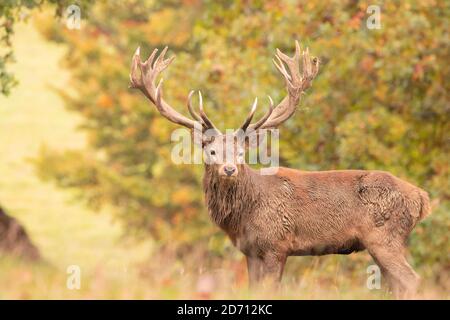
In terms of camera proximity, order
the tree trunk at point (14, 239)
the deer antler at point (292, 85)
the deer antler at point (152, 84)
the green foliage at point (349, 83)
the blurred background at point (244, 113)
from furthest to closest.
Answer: the green foliage at point (349, 83) → the tree trunk at point (14, 239) → the deer antler at point (292, 85) → the deer antler at point (152, 84) → the blurred background at point (244, 113)

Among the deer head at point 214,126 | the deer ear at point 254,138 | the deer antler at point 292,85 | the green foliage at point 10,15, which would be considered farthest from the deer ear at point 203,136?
the green foliage at point 10,15

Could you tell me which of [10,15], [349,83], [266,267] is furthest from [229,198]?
[349,83]

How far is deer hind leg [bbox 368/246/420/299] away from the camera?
29.3 ft

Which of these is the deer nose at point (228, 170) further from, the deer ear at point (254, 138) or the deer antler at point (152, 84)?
the deer antler at point (152, 84)

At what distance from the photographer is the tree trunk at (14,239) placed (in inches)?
564

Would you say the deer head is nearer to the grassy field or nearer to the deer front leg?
the deer front leg

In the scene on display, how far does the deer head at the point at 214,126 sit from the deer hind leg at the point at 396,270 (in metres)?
1.53

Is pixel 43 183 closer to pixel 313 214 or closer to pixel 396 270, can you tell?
pixel 313 214

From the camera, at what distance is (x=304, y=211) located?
30.8 feet

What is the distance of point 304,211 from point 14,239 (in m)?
6.53

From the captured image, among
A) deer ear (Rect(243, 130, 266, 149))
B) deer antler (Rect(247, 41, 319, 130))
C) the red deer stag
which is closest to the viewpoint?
the red deer stag

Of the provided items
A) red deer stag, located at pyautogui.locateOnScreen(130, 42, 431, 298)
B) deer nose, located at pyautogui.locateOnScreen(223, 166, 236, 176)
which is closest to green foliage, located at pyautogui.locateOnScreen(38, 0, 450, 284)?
red deer stag, located at pyautogui.locateOnScreen(130, 42, 431, 298)

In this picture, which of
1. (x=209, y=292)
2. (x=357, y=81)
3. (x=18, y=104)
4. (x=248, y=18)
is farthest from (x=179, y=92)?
(x=18, y=104)

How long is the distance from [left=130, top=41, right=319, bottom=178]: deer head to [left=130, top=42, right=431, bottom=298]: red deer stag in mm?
12
